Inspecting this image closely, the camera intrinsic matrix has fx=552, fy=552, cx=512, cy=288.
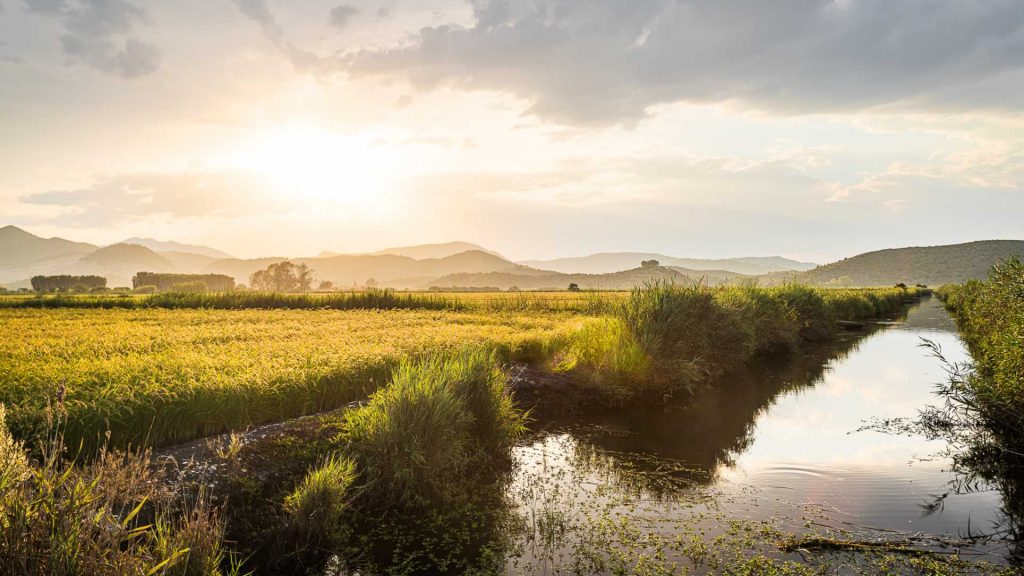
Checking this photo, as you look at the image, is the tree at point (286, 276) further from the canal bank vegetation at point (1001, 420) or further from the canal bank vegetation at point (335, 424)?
the canal bank vegetation at point (1001, 420)

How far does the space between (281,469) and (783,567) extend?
6.36 m

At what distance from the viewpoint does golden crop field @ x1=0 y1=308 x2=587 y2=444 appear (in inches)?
306

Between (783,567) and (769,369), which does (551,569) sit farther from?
(769,369)

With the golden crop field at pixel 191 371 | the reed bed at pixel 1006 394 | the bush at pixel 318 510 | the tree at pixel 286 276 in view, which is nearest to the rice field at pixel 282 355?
the golden crop field at pixel 191 371

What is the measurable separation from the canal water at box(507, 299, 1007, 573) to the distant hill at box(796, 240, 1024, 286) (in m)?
141

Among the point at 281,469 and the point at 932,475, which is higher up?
the point at 281,469

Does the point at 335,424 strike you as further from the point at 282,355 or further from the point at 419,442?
the point at 282,355

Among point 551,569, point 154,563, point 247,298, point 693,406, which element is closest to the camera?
point 154,563

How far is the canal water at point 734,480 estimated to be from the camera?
7109 millimetres

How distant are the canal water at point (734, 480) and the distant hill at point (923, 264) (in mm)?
140695

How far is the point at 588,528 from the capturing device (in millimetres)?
7164

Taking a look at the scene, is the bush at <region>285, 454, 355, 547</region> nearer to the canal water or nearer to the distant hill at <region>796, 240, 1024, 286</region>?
the canal water

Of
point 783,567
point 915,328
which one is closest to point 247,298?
point 783,567

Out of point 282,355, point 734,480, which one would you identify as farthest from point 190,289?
point 734,480
